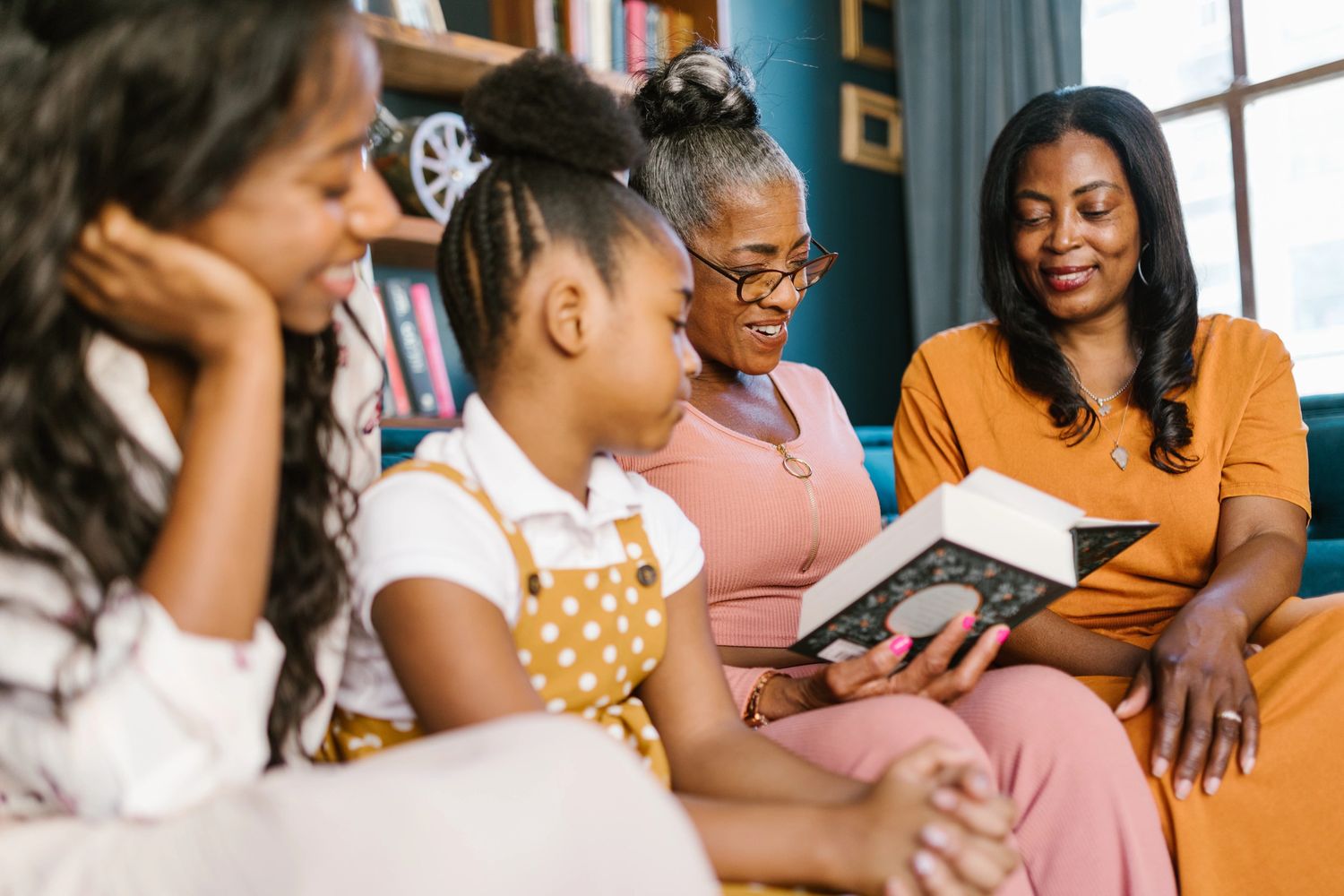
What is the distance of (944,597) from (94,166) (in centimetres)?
77

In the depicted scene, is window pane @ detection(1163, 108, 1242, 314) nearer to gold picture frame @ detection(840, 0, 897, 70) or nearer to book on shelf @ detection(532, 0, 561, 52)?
gold picture frame @ detection(840, 0, 897, 70)

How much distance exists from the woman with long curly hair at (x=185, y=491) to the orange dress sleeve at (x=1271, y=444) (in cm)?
125

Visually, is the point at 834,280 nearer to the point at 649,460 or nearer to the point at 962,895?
the point at 649,460

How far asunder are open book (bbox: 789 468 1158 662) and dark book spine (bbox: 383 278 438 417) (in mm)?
1261

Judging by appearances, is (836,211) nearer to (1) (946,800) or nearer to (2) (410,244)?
(2) (410,244)

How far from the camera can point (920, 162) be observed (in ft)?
11.7

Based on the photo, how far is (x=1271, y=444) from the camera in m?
1.63

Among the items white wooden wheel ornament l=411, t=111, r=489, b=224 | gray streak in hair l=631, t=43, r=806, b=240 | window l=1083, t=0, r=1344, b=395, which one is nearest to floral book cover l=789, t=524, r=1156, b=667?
gray streak in hair l=631, t=43, r=806, b=240

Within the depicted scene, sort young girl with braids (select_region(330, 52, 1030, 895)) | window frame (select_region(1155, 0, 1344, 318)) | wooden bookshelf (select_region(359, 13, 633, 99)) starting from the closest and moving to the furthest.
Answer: young girl with braids (select_region(330, 52, 1030, 895)), wooden bookshelf (select_region(359, 13, 633, 99)), window frame (select_region(1155, 0, 1344, 318))

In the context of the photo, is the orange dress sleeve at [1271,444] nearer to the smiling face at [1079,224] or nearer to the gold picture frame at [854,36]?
the smiling face at [1079,224]

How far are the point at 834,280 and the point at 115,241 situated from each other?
9.41 ft

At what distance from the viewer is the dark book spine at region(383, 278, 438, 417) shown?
88.3 inches

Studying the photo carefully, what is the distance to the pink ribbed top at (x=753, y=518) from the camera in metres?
1.46

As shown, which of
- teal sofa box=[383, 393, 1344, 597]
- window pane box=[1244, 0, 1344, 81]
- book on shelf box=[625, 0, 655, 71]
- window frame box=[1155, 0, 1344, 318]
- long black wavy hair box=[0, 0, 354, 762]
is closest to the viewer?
long black wavy hair box=[0, 0, 354, 762]
